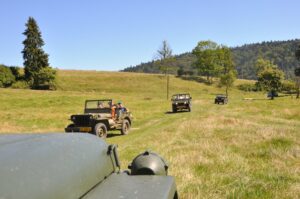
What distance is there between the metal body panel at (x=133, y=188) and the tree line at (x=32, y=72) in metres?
54.9

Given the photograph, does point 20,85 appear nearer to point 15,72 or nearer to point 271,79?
point 15,72

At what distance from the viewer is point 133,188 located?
270 cm

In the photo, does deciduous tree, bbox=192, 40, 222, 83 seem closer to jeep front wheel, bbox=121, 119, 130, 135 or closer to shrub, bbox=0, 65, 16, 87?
shrub, bbox=0, 65, 16, 87

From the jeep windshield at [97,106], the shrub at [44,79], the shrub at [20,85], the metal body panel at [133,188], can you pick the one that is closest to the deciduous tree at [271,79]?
the shrub at [44,79]

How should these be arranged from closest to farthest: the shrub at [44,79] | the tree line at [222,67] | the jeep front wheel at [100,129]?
the jeep front wheel at [100,129]
the shrub at [44,79]
the tree line at [222,67]

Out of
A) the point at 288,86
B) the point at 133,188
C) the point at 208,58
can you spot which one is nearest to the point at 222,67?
the point at 208,58

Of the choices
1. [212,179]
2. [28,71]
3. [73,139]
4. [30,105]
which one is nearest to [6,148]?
[73,139]

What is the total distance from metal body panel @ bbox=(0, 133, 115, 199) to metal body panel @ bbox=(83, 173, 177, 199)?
8cm

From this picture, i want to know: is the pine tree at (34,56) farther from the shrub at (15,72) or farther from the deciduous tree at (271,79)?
the deciduous tree at (271,79)

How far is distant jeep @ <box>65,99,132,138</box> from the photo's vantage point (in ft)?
48.6

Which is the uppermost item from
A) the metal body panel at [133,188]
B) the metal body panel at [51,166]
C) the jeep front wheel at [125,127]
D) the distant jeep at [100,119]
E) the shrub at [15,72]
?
the shrub at [15,72]

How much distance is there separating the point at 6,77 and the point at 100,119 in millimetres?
44897

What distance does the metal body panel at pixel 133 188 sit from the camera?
2535 millimetres

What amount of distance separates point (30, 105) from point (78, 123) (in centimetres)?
2262
